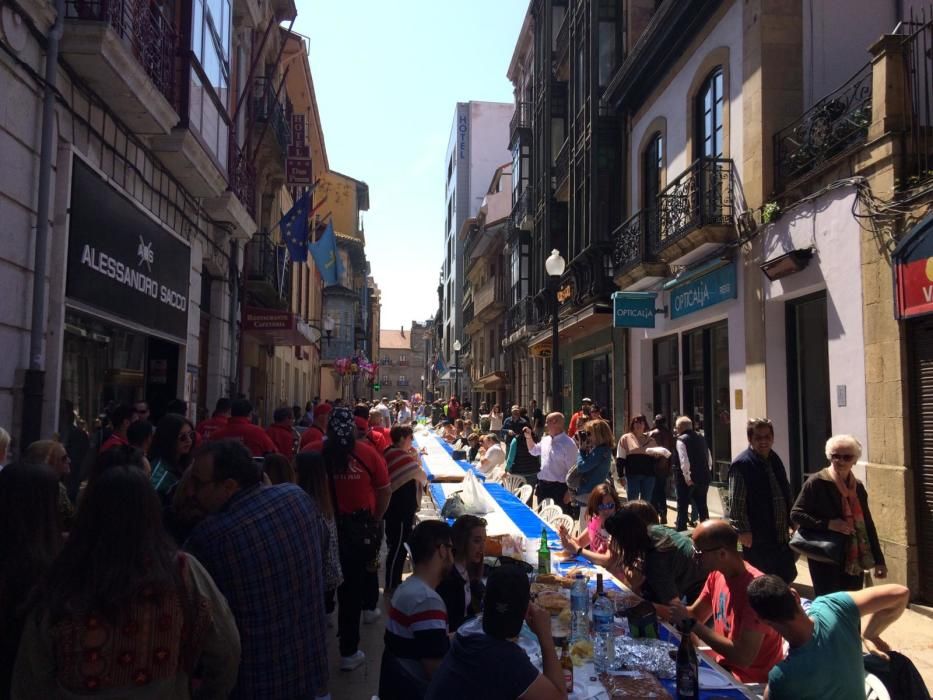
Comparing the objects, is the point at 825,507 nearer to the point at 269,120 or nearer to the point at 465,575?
the point at 465,575

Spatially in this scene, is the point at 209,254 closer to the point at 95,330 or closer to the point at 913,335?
the point at 95,330

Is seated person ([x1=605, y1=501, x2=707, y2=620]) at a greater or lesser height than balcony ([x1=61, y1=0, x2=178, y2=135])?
lesser

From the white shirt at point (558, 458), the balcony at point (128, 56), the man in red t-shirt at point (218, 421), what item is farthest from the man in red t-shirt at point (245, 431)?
the white shirt at point (558, 458)

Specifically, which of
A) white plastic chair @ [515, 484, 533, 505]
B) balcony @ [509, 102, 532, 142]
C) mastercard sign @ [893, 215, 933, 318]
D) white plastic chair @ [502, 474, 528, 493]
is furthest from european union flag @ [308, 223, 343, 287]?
mastercard sign @ [893, 215, 933, 318]

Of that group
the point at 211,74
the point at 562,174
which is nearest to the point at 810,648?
the point at 211,74

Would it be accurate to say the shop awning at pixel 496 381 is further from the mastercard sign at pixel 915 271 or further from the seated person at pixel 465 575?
the seated person at pixel 465 575

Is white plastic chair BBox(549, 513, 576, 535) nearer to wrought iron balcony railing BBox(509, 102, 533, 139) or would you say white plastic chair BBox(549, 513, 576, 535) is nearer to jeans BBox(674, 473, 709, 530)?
jeans BBox(674, 473, 709, 530)

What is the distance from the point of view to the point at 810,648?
2988 millimetres

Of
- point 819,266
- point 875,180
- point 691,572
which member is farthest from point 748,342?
point 691,572

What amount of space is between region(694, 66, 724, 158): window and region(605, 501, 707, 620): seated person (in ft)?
28.5

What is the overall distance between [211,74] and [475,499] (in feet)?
25.2

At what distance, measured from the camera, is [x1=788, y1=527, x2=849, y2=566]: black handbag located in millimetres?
5289

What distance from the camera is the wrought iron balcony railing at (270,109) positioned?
15.5 m

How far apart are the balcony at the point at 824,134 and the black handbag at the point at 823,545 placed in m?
4.72
